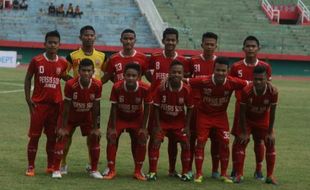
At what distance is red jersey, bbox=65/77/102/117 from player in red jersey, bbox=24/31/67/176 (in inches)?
12.6

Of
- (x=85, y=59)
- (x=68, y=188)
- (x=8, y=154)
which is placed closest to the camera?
(x=68, y=188)

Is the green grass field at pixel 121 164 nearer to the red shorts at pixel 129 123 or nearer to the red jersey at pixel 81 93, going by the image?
the red shorts at pixel 129 123

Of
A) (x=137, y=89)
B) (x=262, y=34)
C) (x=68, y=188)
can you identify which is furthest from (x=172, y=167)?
(x=262, y=34)

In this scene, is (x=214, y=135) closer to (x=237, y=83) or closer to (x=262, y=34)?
(x=237, y=83)

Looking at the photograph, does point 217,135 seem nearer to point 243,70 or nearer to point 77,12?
point 243,70

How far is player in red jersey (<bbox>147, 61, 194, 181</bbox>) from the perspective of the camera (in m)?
9.68

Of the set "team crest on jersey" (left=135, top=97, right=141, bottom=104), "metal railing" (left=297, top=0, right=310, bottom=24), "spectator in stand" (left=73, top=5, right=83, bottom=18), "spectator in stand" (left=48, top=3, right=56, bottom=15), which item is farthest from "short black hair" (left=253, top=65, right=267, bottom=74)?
"metal railing" (left=297, top=0, right=310, bottom=24)

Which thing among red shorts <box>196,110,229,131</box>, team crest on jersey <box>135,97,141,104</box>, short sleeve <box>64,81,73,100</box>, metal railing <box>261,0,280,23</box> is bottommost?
red shorts <box>196,110,229,131</box>

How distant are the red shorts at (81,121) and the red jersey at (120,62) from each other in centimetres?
82

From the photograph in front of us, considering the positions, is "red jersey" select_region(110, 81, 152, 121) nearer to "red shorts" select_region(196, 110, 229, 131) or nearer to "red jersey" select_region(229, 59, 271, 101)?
"red shorts" select_region(196, 110, 229, 131)

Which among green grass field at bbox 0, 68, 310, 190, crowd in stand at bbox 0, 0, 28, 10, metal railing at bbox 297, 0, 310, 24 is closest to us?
green grass field at bbox 0, 68, 310, 190

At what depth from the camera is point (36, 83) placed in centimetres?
997

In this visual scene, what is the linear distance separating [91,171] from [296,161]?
371 cm

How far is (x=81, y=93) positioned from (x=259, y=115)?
251cm
